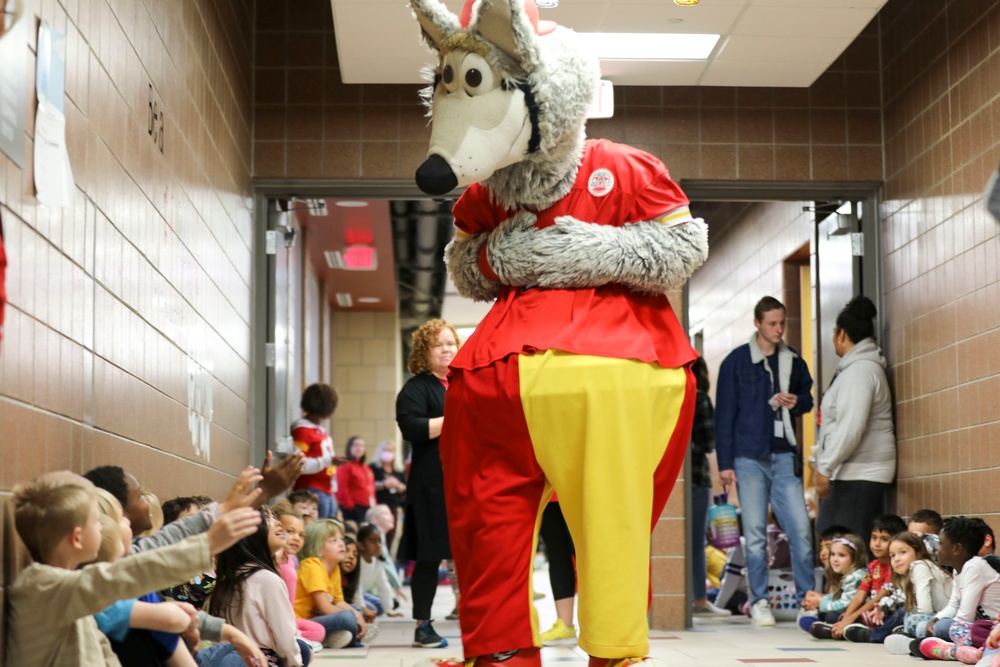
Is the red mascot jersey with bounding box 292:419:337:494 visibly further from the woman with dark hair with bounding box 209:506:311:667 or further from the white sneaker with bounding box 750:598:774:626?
the woman with dark hair with bounding box 209:506:311:667

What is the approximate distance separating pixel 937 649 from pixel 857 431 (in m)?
1.56

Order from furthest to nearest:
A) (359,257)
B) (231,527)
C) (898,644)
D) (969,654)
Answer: (359,257) < (898,644) < (969,654) < (231,527)

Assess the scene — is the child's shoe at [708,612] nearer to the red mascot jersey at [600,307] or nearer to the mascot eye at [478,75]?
the red mascot jersey at [600,307]

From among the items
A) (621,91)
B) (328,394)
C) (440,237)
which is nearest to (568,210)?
(621,91)

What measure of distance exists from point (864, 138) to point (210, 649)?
437cm

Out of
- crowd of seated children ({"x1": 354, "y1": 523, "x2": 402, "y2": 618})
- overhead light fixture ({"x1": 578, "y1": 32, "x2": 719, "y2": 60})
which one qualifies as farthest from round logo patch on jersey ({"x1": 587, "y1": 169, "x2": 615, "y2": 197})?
crowd of seated children ({"x1": 354, "y1": 523, "x2": 402, "y2": 618})

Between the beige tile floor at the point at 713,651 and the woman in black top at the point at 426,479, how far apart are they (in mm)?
217

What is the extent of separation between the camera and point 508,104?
2.50 meters

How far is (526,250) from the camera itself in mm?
2531

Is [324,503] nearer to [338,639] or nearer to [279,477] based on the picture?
[338,639]

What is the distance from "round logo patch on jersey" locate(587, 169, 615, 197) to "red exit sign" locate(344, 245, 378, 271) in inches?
346

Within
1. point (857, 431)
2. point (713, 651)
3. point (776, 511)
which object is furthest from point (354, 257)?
point (713, 651)

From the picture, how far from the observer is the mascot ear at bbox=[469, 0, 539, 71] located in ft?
8.13

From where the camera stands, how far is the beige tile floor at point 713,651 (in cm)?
416
